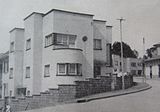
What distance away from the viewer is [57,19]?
600 centimetres

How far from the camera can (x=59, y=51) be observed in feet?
19.1

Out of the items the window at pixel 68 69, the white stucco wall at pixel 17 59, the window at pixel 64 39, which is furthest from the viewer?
the white stucco wall at pixel 17 59

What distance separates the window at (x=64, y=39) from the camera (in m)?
6.01

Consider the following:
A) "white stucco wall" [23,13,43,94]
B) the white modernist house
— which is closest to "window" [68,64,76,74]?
the white modernist house

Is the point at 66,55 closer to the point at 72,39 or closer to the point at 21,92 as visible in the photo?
the point at 72,39

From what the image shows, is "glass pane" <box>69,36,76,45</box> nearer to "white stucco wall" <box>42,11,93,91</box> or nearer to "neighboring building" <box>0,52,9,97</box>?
"white stucco wall" <box>42,11,93,91</box>

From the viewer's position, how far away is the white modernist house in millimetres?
5770

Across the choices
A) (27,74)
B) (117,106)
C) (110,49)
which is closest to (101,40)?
(110,49)

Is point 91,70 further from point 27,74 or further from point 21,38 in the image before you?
point 21,38

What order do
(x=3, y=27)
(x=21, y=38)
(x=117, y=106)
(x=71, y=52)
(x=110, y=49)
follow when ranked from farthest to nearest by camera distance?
(x=21, y=38) < (x=110, y=49) < (x=71, y=52) < (x=117, y=106) < (x=3, y=27)

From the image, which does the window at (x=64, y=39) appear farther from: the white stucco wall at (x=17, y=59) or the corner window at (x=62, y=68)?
the white stucco wall at (x=17, y=59)

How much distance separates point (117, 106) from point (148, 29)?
137 cm

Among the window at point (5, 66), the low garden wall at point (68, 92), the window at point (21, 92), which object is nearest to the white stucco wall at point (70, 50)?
the low garden wall at point (68, 92)

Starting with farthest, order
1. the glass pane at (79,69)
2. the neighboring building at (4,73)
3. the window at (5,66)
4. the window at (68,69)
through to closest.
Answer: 1. the window at (5,66)
2. the neighboring building at (4,73)
3. the glass pane at (79,69)
4. the window at (68,69)
